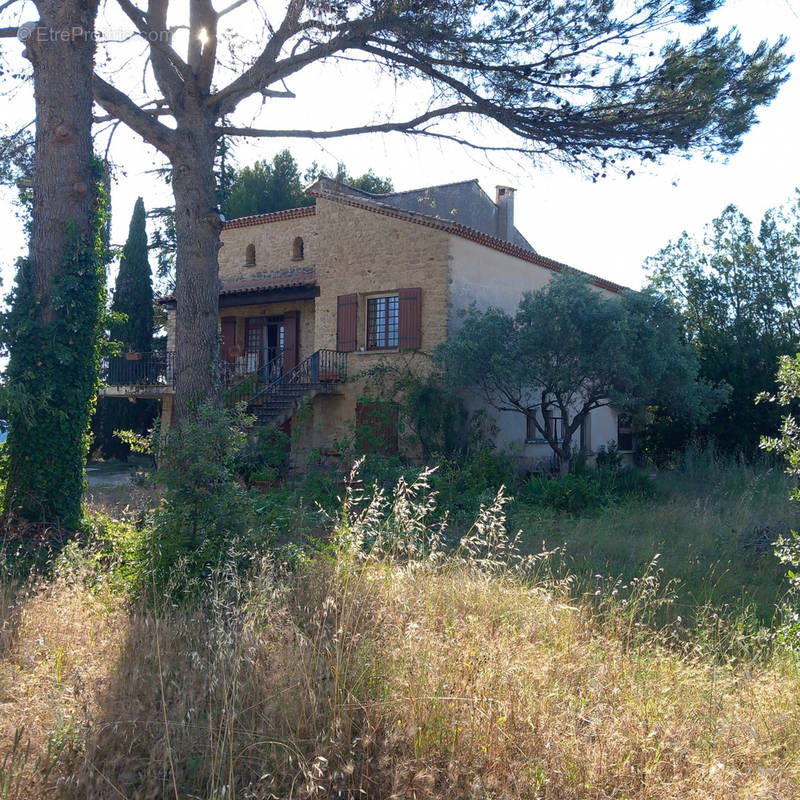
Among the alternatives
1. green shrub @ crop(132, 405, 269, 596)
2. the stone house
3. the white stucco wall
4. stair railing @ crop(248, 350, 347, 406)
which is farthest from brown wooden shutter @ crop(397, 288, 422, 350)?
green shrub @ crop(132, 405, 269, 596)

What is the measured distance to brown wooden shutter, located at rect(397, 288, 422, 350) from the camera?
16.9 metres

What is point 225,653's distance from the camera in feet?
11.5

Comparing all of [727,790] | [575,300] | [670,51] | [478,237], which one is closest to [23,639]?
[727,790]

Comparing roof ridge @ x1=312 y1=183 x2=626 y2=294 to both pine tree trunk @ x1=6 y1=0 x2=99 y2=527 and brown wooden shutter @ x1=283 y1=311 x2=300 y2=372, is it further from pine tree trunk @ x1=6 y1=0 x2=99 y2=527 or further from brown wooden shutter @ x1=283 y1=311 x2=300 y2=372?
pine tree trunk @ x1=6 y1=0 x2=99 y2=527

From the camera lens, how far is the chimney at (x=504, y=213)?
75.5ft

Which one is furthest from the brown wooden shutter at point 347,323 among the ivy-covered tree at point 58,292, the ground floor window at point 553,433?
the ivy-covered tree at point 58,292

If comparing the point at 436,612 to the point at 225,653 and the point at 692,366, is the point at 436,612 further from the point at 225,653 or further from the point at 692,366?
the point at 692,366

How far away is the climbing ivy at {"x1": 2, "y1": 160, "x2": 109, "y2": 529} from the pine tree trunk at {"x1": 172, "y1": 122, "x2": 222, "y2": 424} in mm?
2391

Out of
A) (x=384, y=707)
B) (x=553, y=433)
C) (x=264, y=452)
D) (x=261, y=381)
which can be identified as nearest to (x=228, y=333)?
(x=261, y=381)

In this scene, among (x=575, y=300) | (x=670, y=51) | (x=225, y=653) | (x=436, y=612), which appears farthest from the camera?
(x=575, y=300)

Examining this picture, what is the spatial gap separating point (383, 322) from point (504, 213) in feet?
24.1

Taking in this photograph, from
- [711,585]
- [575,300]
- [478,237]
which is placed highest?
[478,237]

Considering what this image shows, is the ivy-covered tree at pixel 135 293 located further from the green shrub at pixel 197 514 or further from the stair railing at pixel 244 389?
the green shrub at pixel 197 514

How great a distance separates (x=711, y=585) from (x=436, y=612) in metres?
4.21
